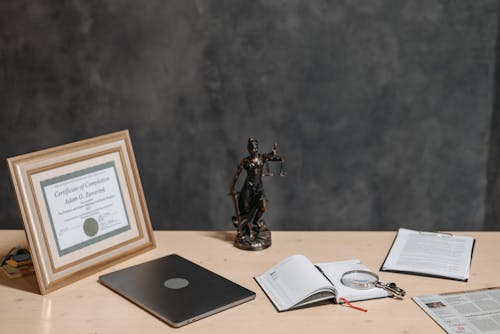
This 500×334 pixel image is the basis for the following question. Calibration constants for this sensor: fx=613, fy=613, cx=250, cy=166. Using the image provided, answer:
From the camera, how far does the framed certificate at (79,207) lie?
60.9 inches

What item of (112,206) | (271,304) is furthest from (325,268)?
(112,206)

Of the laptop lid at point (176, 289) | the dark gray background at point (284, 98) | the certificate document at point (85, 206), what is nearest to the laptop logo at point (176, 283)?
the laptop lid at point (176, 289)

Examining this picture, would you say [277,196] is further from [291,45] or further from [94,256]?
[94,256]

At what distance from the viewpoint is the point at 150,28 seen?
2.62 meters

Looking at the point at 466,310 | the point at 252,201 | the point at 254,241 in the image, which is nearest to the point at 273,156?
the point at 252,201

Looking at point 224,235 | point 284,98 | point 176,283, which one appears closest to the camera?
point 176,283

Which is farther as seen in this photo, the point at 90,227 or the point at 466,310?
the point at 90,227

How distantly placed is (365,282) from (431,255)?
309mm

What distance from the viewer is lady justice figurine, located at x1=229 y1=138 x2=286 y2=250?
181 cm

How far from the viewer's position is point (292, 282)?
156cm

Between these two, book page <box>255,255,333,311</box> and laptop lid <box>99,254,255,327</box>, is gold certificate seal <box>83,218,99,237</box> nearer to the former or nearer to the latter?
laptop lid <box>99,254,255,327</box>

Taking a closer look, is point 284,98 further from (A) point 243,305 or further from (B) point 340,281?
(A) point 243,305

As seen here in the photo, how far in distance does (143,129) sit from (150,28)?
0.44m

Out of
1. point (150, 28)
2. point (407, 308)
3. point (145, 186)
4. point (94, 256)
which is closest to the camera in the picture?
point (407, 308)
